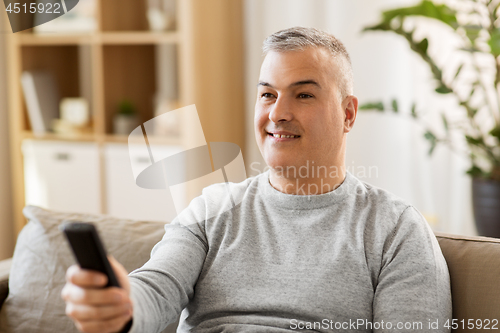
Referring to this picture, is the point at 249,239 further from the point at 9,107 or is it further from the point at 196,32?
the point at 9,107

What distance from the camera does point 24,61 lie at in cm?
291

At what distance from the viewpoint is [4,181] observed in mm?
3096

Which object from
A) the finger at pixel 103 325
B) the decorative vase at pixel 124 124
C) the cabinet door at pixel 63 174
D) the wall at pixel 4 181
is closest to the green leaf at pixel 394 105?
the decorative vase at pixel 124 124

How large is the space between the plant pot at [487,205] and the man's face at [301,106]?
1.22 m

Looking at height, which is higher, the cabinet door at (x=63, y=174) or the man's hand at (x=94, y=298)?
the man's hand at (x=94, y=298)

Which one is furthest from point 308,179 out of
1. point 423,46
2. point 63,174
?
point 63,174

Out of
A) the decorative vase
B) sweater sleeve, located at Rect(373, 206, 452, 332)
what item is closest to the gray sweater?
sweater sleeve, located at Rect(373, 206, 452, 332)

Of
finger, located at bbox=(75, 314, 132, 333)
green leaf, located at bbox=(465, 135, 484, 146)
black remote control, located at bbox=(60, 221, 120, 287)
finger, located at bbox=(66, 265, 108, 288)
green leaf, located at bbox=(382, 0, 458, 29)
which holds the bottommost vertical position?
green leaf, located at bbox=(465, 135, 484, 146)

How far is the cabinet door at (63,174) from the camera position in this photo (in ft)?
9.18

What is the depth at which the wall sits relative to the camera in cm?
304

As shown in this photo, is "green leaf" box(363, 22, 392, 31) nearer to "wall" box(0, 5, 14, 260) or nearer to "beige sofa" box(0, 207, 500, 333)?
A: "beige sofa" box(0, 207, 500, 333)

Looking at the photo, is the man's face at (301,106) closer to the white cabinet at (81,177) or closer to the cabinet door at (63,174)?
the white cabinet at (81,177)

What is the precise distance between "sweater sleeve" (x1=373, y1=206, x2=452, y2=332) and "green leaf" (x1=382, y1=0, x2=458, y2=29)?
125cm

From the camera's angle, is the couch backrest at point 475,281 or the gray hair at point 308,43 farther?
the gray hair at point 308,43
